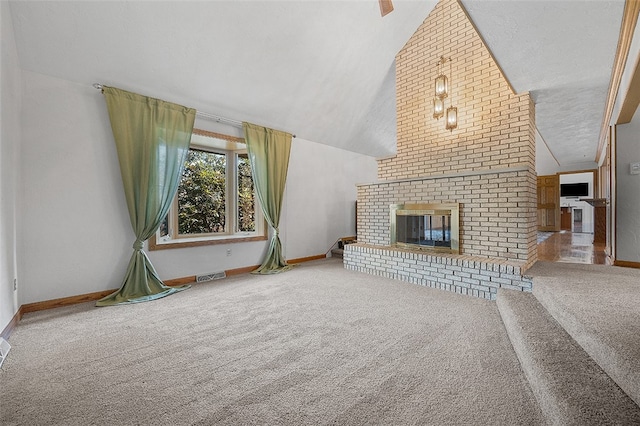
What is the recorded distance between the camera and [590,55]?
8.40ft

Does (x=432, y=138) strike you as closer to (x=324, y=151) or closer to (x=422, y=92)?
(x=422, y=92)

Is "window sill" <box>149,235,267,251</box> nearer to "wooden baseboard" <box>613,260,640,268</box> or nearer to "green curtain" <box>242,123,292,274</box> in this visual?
"green curtain" <box>242,123,292,274</box>

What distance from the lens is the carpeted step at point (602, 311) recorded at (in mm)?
1272

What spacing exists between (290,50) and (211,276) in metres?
3.28

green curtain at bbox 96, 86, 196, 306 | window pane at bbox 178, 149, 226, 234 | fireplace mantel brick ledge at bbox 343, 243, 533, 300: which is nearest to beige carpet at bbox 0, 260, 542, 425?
fireplace mantel brick ledge at bbox 343, 243, 533, 300

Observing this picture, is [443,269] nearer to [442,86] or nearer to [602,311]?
[602,311]

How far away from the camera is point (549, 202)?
8.75 meters

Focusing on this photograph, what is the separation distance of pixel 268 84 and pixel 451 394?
400 centimetres

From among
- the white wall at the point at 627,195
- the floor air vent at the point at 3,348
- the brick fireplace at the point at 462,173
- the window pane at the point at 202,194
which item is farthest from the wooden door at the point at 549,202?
the floor air vent at the point at 3,348

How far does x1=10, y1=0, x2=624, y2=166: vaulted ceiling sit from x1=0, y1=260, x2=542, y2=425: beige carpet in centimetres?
251

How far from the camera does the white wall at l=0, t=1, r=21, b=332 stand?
2.10 m

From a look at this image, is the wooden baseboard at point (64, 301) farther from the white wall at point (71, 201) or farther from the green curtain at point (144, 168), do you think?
the green curtain at point (144, 168)

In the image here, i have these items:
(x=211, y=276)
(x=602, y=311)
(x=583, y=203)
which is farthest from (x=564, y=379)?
(x=583, y=203)

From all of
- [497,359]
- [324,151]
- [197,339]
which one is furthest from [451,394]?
[324,151]
